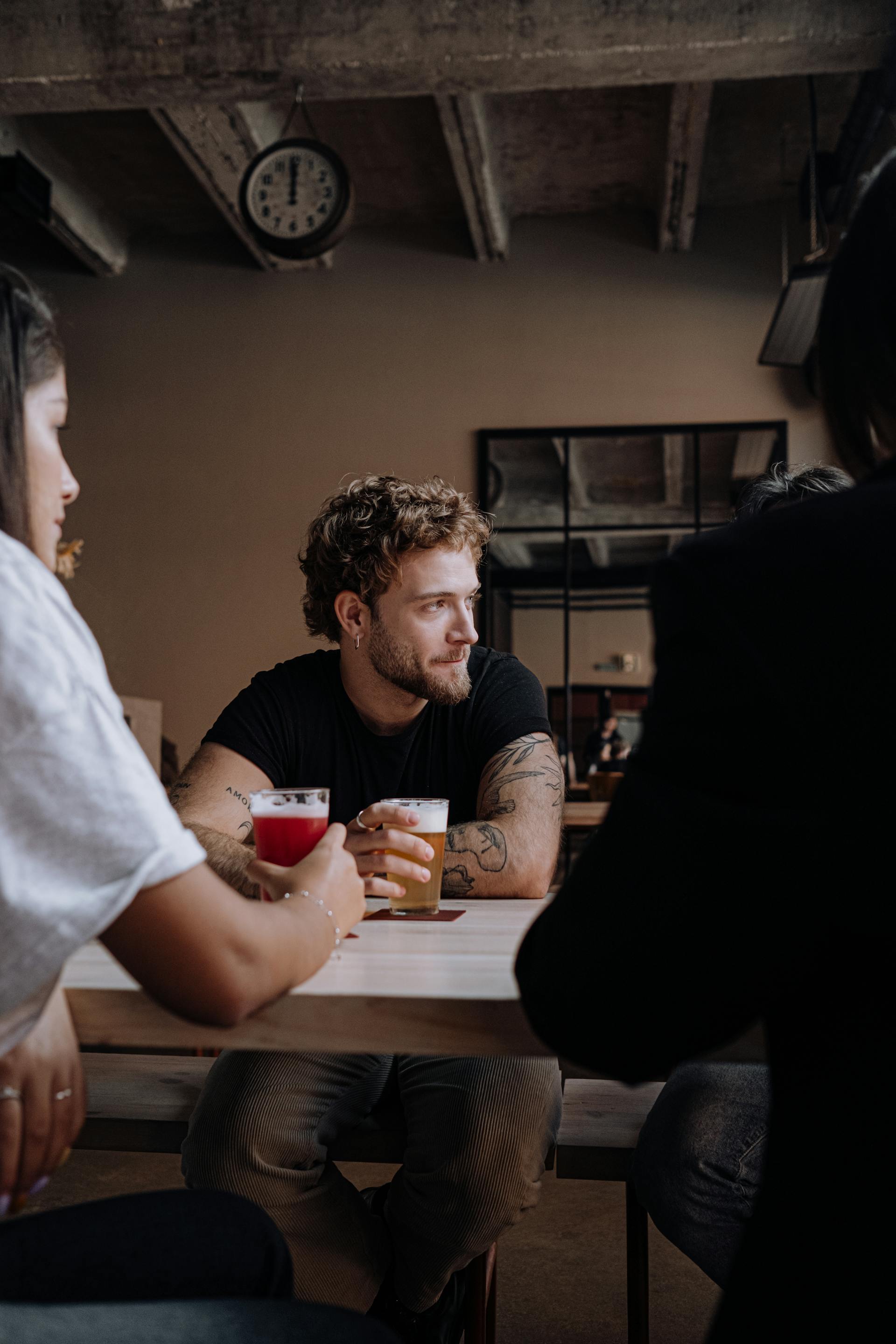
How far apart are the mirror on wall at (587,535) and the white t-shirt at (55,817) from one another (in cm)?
490

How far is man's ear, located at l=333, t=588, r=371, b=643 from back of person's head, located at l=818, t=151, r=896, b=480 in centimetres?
131

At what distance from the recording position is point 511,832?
160cm

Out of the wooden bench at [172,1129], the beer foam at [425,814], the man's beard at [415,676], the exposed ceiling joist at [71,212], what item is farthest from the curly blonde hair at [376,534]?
the exposed ceiling joist at [71,212]

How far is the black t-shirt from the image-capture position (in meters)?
1.83

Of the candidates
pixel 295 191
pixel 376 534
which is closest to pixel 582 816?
pixel 295 191

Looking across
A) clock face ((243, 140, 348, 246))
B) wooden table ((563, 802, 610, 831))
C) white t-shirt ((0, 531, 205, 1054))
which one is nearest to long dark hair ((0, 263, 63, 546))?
white t-shirt ((0, 531, 205, 1054))

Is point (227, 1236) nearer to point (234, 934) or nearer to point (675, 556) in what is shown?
point (234, 934)

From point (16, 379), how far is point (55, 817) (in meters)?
0.37

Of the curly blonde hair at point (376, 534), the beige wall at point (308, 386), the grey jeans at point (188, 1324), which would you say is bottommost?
the grey jeans at point (188, 1324)

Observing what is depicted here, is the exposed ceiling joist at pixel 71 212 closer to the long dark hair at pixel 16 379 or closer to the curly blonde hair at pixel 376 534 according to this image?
the curly blonde hair at pixel 376 534

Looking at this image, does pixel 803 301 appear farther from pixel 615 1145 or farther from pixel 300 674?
pixel 615 1145

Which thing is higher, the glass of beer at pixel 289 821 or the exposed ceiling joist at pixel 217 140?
the exposed ceiling joist at pixel 217 140

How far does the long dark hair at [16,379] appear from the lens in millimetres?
860

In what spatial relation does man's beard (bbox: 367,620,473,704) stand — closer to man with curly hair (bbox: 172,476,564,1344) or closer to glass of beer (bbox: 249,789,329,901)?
man with curly hair (bbox: 172,476,564,1344)
